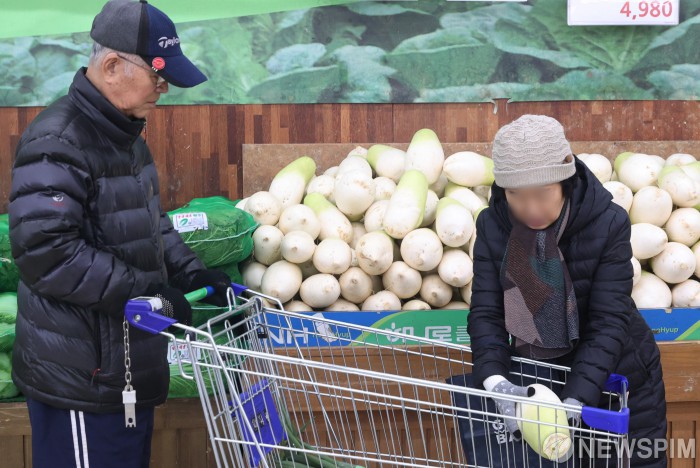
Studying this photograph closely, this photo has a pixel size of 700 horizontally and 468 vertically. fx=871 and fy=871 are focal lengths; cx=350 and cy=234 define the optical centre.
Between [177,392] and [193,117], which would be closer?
[177,392]

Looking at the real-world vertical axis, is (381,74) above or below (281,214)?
above

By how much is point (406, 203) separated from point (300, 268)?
608 millimetres

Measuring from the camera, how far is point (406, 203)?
4203 mm

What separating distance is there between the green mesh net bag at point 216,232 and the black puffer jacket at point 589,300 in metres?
1.46

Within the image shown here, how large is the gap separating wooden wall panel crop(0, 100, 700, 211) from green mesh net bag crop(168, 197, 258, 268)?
1.00 meters

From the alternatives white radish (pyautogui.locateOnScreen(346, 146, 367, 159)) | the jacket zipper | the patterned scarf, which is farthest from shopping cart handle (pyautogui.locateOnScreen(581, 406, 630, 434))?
white radish (pyautogui.locateOnScreen(346, 146, 367, 159))

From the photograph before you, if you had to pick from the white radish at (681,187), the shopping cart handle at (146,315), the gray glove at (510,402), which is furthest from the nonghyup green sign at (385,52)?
the gray glove at (510,402)

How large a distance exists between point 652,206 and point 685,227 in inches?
7.8

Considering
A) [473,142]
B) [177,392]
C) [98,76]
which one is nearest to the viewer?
[98,76]

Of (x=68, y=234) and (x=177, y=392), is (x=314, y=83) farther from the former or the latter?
(x=68, y=234)

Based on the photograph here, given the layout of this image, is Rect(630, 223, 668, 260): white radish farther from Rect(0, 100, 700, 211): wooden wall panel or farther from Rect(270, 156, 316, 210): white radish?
Rect(270, 156, 316, 210): white radish

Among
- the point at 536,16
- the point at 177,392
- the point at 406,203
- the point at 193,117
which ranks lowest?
the point at 177,392

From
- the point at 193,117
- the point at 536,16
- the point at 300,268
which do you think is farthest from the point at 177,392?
the point at 536,16

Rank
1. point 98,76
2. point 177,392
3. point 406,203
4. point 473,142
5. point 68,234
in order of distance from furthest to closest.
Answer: point 473,142 < point 406,203 < point 177,392 < point 98,76 < point 68,234
